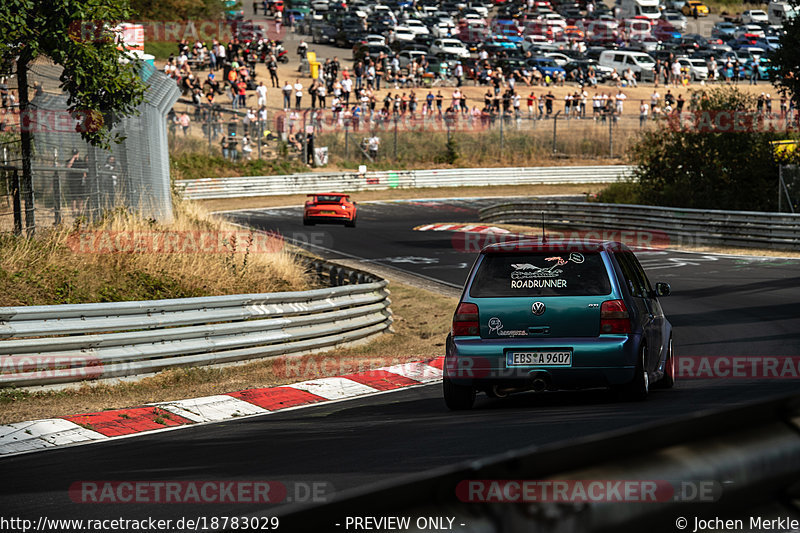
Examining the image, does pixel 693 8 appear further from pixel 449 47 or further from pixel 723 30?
pixel 449 47

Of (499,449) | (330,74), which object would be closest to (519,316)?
(499,449)

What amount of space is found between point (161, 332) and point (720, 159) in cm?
2286

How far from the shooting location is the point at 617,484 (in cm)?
245

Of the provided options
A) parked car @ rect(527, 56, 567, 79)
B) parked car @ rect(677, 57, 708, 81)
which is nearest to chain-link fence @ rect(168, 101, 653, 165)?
parked car @ rect(527, 56, 567, 79)

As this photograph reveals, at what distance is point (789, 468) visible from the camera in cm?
285

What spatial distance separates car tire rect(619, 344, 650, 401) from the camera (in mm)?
8500

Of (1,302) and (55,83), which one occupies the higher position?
(55,83)

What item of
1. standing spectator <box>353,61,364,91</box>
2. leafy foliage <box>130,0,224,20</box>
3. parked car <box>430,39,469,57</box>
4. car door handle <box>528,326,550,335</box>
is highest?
leafy foliage <box>130,0,224,20</box>

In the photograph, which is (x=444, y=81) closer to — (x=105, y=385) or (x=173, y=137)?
(x=173, y=137)

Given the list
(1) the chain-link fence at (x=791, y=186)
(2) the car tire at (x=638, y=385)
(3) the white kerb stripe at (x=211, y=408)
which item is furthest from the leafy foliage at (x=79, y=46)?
(1) the chain-link fence at (x=791, y=186)

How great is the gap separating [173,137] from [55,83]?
2897cm

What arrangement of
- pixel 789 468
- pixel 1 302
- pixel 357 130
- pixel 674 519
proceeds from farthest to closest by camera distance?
pixel 357 130 < pixel 1 302 < pixel 789 468 < pixel 674 519

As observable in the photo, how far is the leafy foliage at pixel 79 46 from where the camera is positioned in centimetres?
1434

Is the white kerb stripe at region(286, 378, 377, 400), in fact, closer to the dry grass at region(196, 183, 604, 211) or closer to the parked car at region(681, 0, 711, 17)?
the dry grass at region(196, 183, 604, 211)
